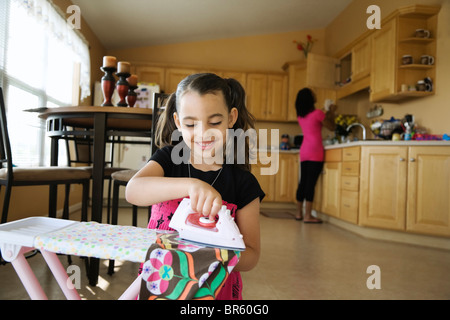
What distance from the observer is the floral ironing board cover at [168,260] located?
1.60 ft

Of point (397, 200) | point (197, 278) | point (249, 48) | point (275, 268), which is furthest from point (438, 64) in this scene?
point (197, 278)

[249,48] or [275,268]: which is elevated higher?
[249,48]

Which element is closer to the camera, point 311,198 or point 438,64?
point 438,64

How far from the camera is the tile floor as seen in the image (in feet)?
5.41

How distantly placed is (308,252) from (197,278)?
2206 millimetres

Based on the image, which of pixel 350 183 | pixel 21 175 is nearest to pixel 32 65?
pixel 21 175

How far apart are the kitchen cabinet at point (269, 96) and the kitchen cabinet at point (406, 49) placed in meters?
2.00

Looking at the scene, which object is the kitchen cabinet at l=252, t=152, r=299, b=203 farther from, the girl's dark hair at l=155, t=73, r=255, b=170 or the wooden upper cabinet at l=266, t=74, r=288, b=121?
the girl's dark hair at l=155, t=73, r=255, b=170

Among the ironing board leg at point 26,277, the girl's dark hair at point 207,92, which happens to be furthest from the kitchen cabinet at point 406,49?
the ironing board leg at point 26,277

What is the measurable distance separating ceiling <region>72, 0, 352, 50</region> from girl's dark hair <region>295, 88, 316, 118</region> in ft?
4.65

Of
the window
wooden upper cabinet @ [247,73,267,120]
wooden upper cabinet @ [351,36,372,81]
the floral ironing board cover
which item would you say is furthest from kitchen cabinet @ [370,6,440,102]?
the floral ironing board cover

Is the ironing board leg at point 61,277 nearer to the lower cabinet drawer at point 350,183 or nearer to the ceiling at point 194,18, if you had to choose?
the lower cabinet drawer at point 350,183

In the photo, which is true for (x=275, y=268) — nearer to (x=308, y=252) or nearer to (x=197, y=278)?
(x=308, y=252)

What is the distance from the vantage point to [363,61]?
161 inches
